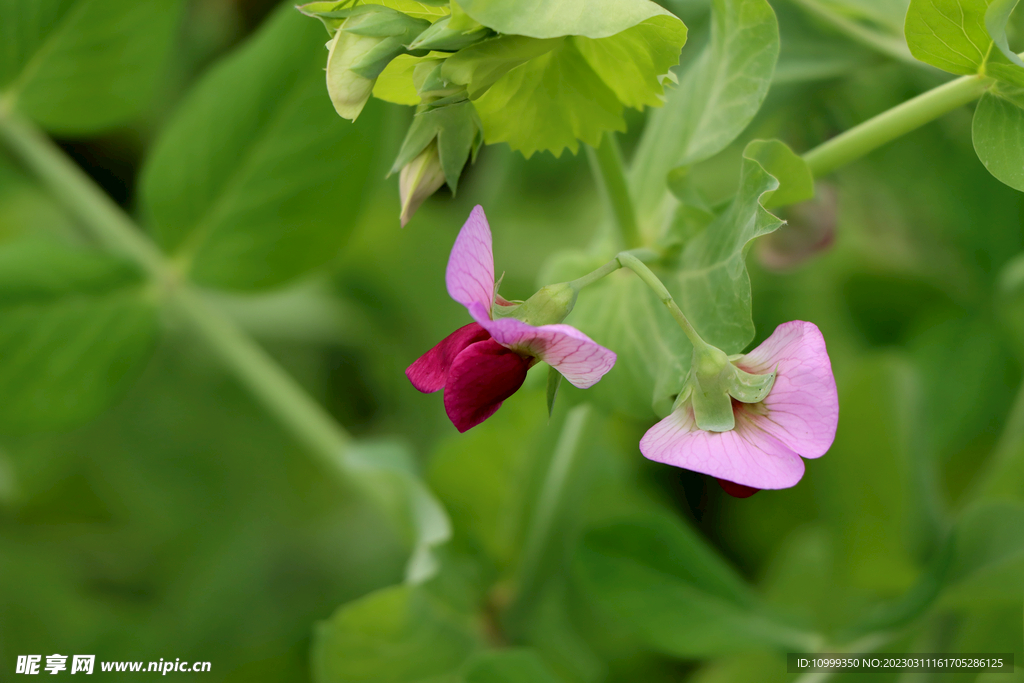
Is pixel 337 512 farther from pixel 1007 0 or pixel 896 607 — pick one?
pixel 1007 0

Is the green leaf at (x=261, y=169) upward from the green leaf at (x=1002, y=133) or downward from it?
downward

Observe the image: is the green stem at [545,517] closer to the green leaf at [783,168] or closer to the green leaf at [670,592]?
the green leaf at [670,592]

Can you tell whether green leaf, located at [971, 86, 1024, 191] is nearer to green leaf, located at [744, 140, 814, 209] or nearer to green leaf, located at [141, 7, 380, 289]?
green leaf, located at [744, 140, 814, 209]

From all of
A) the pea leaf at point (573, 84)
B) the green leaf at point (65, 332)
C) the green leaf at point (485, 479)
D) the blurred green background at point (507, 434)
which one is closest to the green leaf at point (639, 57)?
the pea leaf at point (573, 84)

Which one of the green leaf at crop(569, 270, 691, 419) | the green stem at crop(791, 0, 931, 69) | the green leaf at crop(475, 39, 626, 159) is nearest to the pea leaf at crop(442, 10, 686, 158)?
the green leaf at crop(475, 39, 626, 159)

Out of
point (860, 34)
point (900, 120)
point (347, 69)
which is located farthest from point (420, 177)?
point (860, 34)

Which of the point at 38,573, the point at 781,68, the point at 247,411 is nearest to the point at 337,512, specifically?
the point at 247,411
